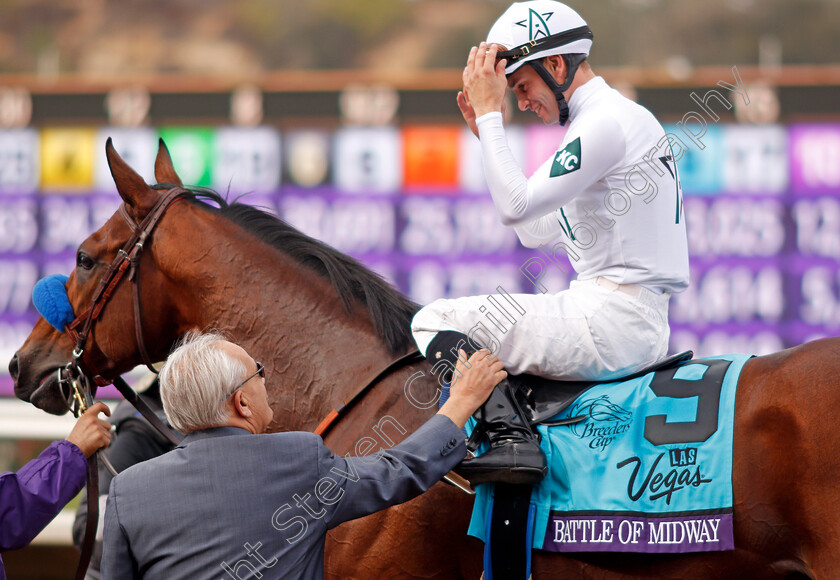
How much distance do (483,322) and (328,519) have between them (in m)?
0.72

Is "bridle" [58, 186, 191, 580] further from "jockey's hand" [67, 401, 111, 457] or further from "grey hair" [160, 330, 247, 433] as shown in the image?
"grey hair" [160, 330, 247, 433]

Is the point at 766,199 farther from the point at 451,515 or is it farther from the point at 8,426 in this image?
the point at 8,426

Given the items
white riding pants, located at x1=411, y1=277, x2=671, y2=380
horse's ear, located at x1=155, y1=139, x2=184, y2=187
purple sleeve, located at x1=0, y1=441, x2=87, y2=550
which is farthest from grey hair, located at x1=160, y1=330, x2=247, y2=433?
horse's ear, located at x1=155, y1=139, x2=184, y2=187

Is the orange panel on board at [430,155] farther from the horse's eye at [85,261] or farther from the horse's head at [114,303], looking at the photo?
the horse's eye at [85,261]

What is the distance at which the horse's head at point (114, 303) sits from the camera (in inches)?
108

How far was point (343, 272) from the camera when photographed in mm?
2721

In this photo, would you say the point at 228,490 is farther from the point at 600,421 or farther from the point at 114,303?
the point at 114,303

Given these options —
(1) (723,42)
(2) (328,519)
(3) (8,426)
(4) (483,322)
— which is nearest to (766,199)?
(1) (723,42)

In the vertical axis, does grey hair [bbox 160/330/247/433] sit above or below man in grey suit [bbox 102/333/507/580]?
above

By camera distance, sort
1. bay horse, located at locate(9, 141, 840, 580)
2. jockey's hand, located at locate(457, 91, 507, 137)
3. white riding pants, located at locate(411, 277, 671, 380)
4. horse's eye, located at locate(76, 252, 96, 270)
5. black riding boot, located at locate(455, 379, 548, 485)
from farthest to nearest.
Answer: horse's eye, located at locate(76, 252, 96, 270)
jockey's hand, located at locate(457, 91, 507, 137)
white riding pants, located at locate(411, 277, 671, 380)
black riding boot, located at locate(455, 379, 548, 485)
bay horse, located at locate(9, 141, 840, 580)

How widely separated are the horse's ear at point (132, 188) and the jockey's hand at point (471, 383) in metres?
1.20

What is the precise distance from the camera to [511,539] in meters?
2.13

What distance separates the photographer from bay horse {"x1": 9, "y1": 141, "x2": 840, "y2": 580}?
198 centimetres

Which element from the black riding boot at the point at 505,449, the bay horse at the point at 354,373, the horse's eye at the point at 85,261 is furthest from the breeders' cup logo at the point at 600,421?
the horse's eye at the point at 85,261
